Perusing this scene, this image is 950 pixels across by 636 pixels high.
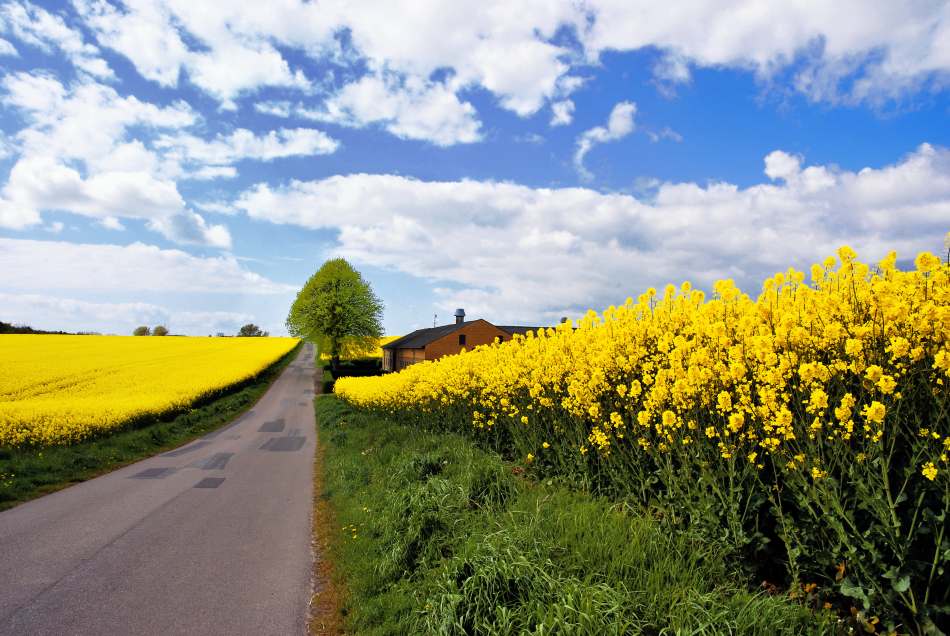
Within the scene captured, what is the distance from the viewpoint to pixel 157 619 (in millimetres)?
4730

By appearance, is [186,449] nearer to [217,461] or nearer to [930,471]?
[217,461]

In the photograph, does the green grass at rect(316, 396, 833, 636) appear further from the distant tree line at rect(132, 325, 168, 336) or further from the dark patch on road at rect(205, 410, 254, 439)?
the distant tree line at rect(132, 325, 168, 336)

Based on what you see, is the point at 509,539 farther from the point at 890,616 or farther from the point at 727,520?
Answer: the point at 890,616

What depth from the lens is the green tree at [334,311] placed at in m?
49.9

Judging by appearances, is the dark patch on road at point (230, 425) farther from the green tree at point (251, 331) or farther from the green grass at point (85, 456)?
the green tree at point (251, 331)

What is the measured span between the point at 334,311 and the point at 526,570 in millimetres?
48986

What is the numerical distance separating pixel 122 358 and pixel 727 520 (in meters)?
45.3

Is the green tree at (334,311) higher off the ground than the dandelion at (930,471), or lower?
higher

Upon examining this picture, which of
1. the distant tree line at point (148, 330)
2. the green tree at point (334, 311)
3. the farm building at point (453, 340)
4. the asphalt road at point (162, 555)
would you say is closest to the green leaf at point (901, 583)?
the asphalt road at point (162, 555)

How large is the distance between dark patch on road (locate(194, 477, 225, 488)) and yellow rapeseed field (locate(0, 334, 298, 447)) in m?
6.30

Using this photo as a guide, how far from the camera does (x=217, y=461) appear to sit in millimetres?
13039

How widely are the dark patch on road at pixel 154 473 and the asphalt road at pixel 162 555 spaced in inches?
1.0

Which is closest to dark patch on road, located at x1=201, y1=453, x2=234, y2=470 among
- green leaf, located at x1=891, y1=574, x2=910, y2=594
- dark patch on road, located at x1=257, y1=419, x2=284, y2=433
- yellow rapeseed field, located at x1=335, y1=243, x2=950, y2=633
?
dark patch on road, located at x1=257, y1=419, x2=284, y2=433

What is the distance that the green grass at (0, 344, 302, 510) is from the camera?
9625mm
